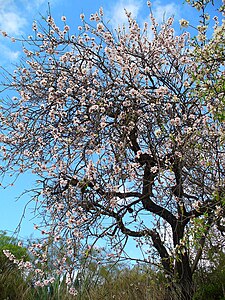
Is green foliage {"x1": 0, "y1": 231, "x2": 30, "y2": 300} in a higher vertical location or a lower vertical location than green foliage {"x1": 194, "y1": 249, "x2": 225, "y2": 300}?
lower

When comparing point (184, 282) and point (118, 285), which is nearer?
point (184, 282)

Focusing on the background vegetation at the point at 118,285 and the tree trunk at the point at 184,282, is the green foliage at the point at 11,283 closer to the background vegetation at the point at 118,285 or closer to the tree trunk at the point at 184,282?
the background vegetation at the point at 118,285

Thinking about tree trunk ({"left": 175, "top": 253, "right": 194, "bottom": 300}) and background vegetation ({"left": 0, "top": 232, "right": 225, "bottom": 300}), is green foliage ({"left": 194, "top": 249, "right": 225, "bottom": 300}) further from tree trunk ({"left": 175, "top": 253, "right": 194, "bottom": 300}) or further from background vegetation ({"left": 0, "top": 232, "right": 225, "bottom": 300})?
tree trunk ({"left": 175, "top": 253, "right": 194, "bottom": 300})

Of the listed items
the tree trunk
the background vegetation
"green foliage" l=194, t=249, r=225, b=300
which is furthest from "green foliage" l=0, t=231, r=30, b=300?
"green foliage" l=194, t=249, r=225, b=300

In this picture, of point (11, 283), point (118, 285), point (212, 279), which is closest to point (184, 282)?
point (212, 279)

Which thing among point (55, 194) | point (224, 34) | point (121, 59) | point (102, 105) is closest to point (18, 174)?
point (55, 194)

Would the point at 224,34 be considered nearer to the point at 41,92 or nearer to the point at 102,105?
the point at 102,105

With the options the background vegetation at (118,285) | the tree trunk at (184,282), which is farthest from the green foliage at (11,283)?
the tree trunk at (184,282)

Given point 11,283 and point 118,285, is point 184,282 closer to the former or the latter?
point 118,285

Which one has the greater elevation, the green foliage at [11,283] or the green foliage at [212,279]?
the green foliage at [212,279]

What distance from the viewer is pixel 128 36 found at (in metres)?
5.27

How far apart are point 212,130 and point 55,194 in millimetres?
1928

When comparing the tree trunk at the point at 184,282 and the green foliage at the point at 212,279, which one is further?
the tree trunk at the point at 184,282

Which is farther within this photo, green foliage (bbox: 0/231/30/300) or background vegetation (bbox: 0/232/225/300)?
green foliage (bbox: 0/231/30/300)
